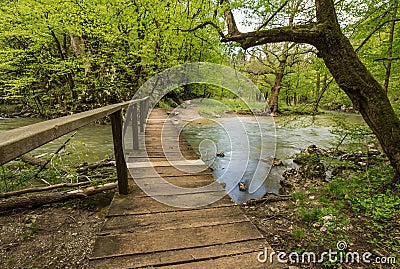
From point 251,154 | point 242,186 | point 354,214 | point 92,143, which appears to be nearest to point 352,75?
point 354,214

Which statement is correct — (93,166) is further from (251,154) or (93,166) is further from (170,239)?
(251,154)

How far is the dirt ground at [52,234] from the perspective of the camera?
226 centimetres

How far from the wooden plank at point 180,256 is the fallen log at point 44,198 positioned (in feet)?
6.67

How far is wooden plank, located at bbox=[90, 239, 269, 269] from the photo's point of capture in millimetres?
1468

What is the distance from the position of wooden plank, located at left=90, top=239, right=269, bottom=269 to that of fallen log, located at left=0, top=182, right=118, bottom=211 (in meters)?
2.03

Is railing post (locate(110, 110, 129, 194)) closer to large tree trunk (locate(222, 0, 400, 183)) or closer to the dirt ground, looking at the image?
the dirt ground

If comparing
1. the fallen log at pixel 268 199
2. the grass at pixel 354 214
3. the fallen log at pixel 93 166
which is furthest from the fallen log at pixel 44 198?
the grass at pixel 354 214

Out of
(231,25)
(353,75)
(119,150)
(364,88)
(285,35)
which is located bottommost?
(119,150)

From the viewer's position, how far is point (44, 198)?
10.5 feet

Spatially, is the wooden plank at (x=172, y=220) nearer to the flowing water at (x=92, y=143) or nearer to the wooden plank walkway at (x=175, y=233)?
the wooden plank walkway at (x=175, y=233)

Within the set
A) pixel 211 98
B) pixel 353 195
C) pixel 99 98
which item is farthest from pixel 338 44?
pixel 211 98

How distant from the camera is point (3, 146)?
527mm

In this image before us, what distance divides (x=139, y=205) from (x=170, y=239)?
62 cm

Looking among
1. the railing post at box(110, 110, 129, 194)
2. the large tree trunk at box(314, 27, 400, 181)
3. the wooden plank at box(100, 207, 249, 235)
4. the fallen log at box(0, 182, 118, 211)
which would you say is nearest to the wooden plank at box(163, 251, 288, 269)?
the wooden plank at box(100, 207, 249, 235)
